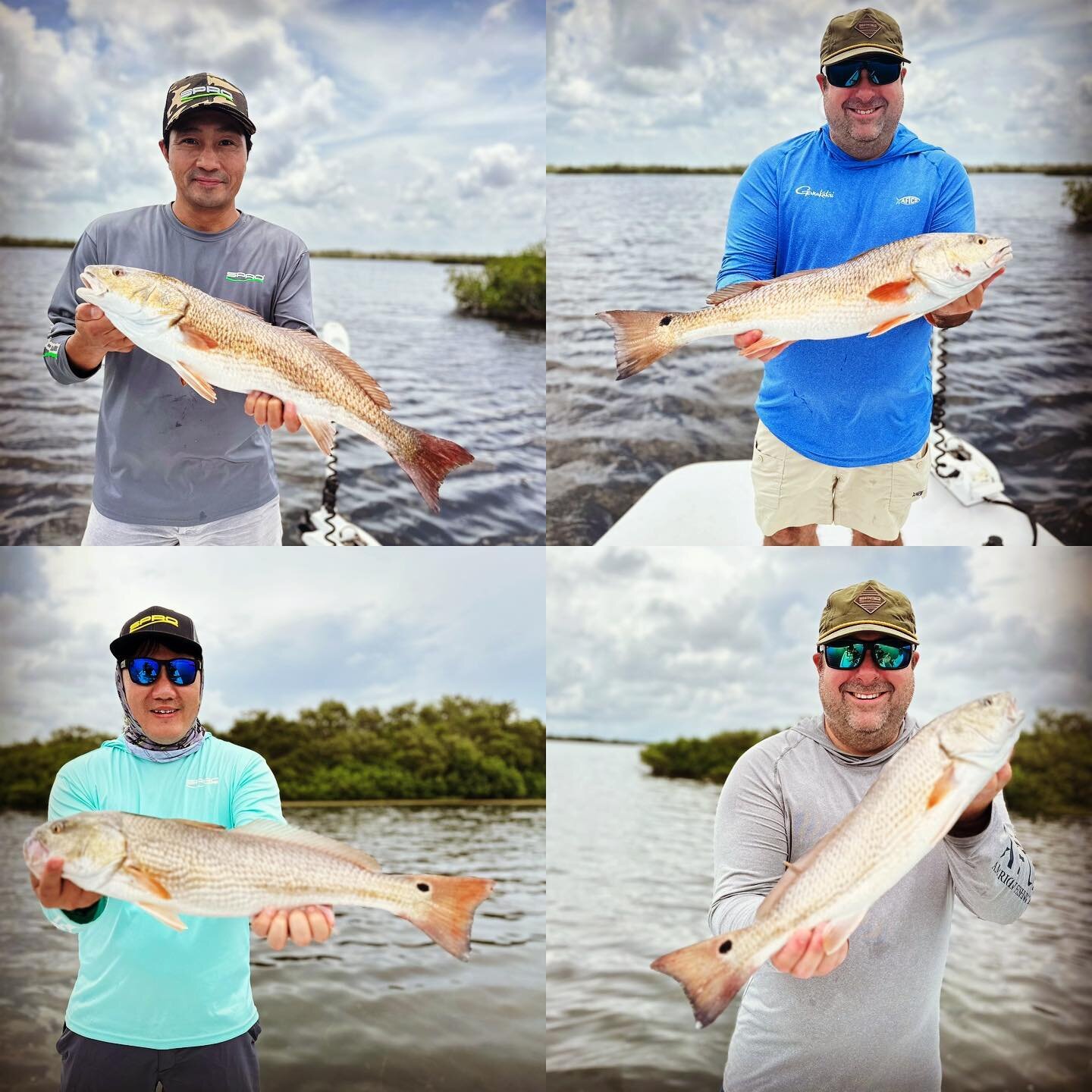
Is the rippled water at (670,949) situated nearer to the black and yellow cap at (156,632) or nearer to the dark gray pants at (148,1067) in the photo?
the dark gray pants at (148,1067)

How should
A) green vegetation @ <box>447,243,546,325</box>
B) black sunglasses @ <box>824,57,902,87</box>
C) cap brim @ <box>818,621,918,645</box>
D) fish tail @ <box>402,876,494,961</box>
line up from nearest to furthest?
1. fish tail @ <box>402,876,494,961</box>
2. cap brim @ <box>818,621,918,645</box>
3. black sunglasses @ <box>824,57,902,87</box>
4. green vegetation @ <box>447,243,546,325</box>

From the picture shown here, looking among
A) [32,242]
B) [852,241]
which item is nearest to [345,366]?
[852,241]

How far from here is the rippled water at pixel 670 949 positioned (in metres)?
7.29

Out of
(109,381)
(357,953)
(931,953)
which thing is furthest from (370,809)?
(931,953)

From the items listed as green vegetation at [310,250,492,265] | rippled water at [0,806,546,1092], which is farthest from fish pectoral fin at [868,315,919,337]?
green vegetation at [310,250,492,265]

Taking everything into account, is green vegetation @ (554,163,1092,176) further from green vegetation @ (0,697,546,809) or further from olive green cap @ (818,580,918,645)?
olive green cap @ (818,580,918,645)

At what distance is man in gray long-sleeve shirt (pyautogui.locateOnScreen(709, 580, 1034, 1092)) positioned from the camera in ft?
9.14

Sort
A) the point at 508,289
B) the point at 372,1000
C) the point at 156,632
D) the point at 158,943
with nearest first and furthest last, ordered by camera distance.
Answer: the point at 158,943
the point at 156,632
the point at 372,1000
the point at 508,289

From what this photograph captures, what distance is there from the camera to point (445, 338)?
1095cm

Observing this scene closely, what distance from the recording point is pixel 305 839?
9.03 feet

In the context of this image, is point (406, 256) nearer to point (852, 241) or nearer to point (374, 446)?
point (374, 446)

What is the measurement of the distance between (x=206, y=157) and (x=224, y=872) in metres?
2.27

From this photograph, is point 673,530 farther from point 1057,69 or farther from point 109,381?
point 1057,69

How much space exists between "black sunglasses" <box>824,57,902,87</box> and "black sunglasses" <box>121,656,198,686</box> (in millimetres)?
2761
